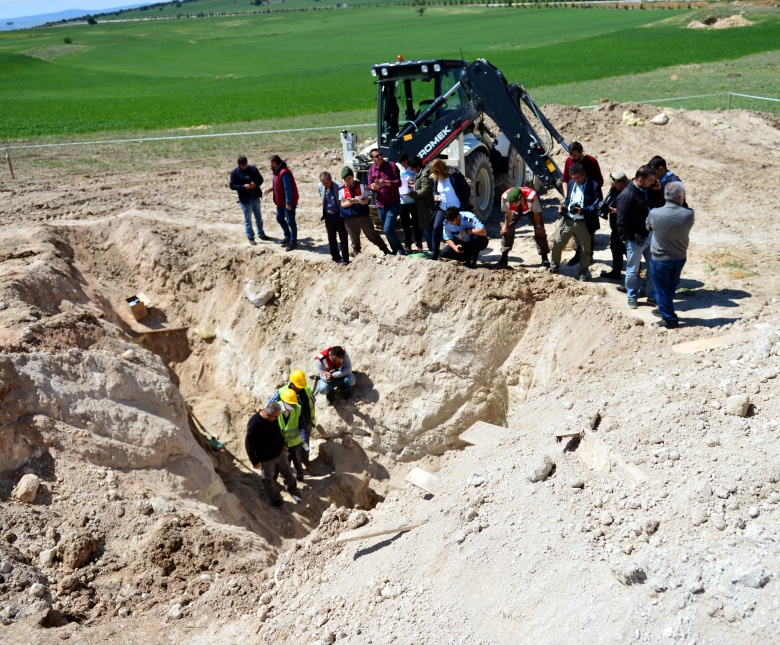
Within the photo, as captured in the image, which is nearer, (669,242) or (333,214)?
(669,242)

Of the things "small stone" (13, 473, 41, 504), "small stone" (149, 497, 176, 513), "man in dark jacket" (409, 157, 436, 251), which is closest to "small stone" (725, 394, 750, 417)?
"man in dark jacket" (409, 157, 436, 251)

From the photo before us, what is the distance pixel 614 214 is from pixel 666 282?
1.91 m

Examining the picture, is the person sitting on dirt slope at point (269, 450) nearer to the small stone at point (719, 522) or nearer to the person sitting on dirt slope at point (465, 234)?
the person sitting on dirt slope at point (465, 234)

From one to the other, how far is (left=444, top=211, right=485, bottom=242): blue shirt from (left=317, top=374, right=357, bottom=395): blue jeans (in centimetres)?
257

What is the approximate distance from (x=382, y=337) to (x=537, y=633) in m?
6.81

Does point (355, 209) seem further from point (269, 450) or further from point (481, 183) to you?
point (269, 450)

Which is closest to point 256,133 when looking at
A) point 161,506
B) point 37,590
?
point 161,506

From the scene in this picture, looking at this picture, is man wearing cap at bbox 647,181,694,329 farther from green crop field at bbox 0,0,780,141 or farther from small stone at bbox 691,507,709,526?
green crop field at bbox 0,0,780,141

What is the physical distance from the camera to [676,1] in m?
78.4

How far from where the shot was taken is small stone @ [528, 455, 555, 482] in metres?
6.90

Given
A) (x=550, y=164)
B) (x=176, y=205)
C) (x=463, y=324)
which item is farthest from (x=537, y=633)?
(x=176, y=205)

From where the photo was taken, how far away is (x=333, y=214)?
12258 mm

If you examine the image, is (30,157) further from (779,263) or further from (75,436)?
(779,263)

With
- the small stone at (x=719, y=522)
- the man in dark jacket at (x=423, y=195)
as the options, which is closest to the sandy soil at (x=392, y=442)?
the small stone at (x=719, y=522)
